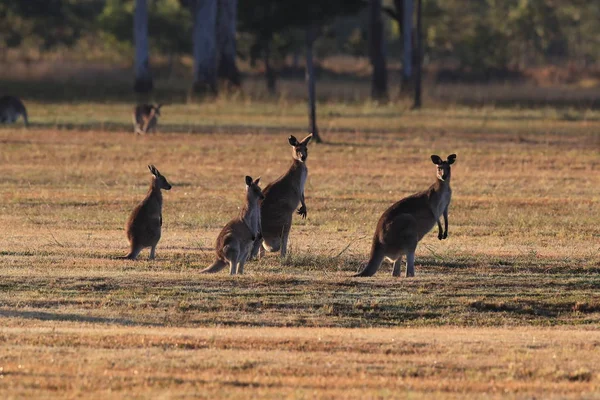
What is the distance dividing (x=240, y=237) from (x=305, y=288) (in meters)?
0.89

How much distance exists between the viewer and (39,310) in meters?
10.7

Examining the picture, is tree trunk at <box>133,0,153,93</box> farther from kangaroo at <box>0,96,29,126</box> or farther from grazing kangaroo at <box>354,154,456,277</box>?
grazing kangaroo at <box>354,154,456,277</box>

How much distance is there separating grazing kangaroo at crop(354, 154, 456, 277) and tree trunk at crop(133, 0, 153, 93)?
3378 centimetres

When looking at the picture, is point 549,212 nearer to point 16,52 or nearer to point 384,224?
point 384,224

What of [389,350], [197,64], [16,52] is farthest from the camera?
[16,52]

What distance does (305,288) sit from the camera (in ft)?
38.3

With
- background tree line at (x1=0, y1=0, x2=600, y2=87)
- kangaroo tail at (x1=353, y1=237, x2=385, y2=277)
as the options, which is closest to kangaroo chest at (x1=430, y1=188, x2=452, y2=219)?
kangaroo tail at (x1=353, y1=237, x2=385, y2=277)

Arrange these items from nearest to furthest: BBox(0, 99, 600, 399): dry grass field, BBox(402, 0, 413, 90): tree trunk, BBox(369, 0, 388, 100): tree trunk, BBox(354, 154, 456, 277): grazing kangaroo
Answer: BBox(0, 99, 600, 399): dry grass field, BBox(354, 154, 456, 277): grazing kangaroo, BBox(402, 0, 413, 90): tree trunk, BBox(369, 0, 388, 100): tree trunk

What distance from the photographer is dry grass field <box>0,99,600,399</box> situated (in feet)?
27.6

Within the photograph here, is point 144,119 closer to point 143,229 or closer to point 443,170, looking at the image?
point 143,229

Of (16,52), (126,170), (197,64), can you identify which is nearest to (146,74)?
(197,64)

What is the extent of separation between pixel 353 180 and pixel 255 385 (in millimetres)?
13969

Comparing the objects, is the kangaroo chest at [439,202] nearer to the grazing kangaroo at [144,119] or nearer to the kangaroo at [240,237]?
the kangaroo at [240,237]

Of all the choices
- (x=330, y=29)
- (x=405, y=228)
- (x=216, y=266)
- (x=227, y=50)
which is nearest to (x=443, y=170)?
(x=405, y=228)
